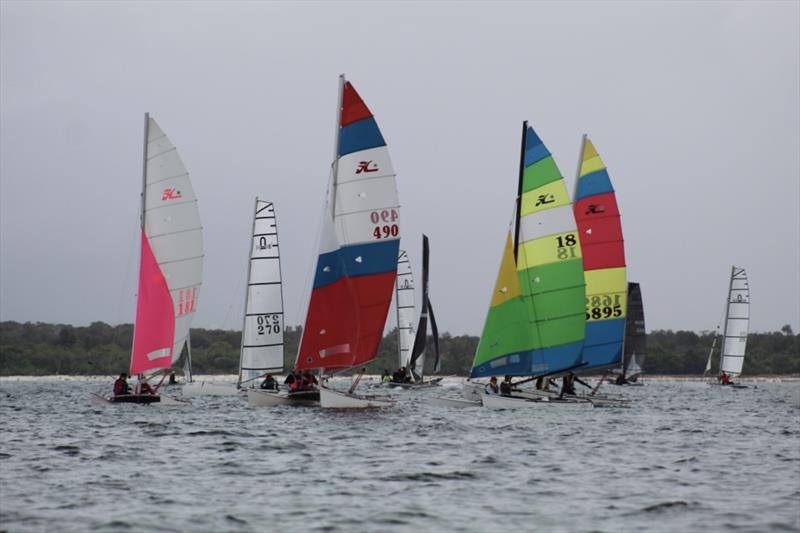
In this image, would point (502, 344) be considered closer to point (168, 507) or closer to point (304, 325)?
point (304, 325)

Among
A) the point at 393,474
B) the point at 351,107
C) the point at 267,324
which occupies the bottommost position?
the point at 393,474

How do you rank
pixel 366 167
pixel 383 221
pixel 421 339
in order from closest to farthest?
pixel 366 167, pixel 383 221, pixel 421 339

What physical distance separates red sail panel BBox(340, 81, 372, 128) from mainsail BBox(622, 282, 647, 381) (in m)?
50.4

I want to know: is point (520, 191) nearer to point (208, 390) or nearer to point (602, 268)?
point (602, 268)

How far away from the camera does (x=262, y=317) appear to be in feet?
168

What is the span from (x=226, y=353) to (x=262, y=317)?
7612 cm

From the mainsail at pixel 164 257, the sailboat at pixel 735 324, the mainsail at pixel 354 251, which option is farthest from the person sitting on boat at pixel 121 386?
the sailboat at pixel 735 324

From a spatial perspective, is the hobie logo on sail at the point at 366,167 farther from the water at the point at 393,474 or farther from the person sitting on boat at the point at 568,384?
the person sitting on boat at the point at 568,384

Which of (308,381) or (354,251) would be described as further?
(308,381)

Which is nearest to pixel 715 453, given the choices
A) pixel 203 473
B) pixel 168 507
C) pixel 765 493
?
pixel 765 493

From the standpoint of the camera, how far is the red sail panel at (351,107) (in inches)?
1427

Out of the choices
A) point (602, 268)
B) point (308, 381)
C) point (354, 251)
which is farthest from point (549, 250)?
point (308, 381)

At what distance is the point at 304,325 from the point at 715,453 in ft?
49.1

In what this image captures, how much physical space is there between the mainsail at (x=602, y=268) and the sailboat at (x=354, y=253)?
32.7ft
